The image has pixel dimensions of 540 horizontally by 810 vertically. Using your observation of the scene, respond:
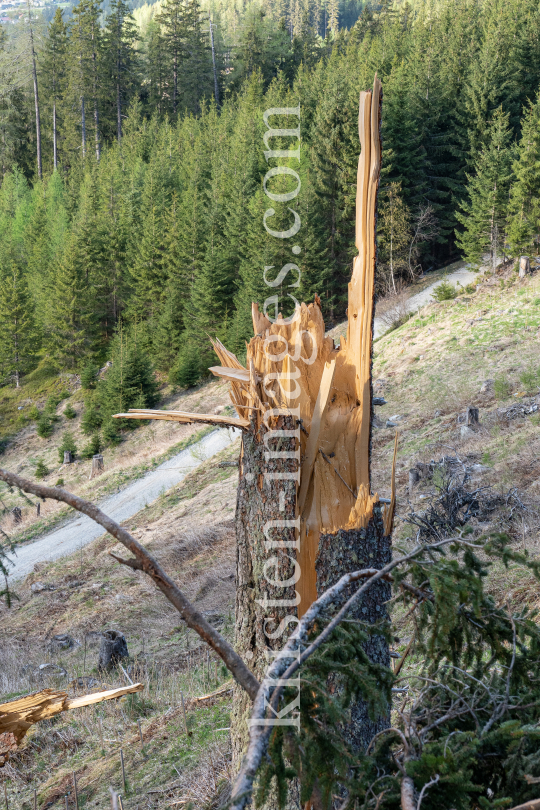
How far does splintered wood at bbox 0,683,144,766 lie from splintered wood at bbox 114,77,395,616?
2495 mm

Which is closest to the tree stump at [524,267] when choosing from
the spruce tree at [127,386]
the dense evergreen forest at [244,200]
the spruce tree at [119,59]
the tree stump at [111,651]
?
the dense evergreen forest at [244,200]

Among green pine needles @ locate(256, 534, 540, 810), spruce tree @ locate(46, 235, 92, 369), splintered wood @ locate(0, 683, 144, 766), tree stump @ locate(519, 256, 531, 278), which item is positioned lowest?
spruce tree @ locate(46, 235, 92, 369)

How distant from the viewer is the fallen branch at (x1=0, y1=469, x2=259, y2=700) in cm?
163

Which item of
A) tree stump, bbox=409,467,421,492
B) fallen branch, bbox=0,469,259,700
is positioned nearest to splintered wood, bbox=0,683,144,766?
fallen branch, bbox=0,469,259,700

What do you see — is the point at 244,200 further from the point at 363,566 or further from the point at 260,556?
the point at 363,566

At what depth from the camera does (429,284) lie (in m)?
25.5

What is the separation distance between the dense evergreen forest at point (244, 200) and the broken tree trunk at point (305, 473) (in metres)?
15.2

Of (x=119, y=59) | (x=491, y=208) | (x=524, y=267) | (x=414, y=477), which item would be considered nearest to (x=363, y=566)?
(x=414, y=477)

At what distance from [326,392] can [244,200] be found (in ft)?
87.9

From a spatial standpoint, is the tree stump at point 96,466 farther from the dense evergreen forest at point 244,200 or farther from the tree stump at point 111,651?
the tree stump at point 111,651

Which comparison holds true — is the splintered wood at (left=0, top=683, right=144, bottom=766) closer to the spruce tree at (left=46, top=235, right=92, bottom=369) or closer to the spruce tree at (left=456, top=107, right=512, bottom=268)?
the spruce tree at (left=456, top=107, right=512, bottom=268)

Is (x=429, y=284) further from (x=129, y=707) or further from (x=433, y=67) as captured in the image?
(x=129, y=707)

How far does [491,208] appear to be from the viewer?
79.3 feet

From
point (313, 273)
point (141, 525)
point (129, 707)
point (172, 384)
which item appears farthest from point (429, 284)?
point (129, 707)
